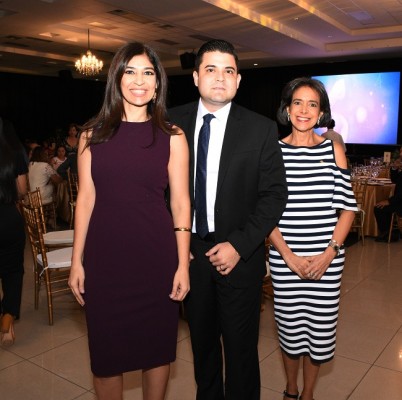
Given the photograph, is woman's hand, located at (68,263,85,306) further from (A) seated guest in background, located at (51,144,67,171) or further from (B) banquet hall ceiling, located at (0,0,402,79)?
(A) seated guest in background, located at (51,144,67,171)

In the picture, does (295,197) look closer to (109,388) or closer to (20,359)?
(109,388)

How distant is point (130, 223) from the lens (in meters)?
1.80

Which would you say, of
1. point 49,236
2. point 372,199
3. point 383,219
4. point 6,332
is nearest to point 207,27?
point 372,199

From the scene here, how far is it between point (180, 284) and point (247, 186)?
489 mm

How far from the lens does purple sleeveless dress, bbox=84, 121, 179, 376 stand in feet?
5.88

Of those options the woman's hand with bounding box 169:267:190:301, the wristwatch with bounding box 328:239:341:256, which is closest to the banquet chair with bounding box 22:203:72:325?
the woman's hand with bounding box 169:267:190:301

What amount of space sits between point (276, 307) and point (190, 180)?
0.82 meters

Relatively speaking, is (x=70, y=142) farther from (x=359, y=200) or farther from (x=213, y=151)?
(x=213, y=151)

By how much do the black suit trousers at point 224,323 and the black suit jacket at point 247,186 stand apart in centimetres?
9

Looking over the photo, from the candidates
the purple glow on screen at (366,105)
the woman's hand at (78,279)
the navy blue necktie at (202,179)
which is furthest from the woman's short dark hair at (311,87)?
the purple glow on screen at (366,105)

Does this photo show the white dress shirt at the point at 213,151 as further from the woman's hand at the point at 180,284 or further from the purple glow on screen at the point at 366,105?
the purple glow on screen at the point at 366,105

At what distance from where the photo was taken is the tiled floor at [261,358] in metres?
2.68

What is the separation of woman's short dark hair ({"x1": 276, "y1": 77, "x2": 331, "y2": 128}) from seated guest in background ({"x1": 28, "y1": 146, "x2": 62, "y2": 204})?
4873 millimetres

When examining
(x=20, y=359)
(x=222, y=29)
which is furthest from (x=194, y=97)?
(x=20, y=359)
